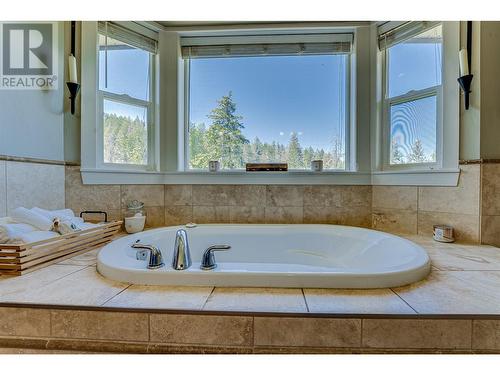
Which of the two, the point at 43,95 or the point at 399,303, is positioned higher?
the point at 43,95

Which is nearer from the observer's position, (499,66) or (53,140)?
(499,66)

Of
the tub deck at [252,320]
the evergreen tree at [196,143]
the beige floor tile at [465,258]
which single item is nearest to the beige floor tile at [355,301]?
the tub deck at [252,320]

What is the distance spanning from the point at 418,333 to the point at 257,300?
0.51 meters

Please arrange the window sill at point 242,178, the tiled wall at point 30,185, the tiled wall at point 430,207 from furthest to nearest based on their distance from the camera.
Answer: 1. the window sill at point 242,178
2. the tiled wall at point 430,207
3. the tiled wall at point 30,185

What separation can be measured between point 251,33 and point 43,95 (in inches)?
67.2

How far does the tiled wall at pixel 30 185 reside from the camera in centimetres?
142

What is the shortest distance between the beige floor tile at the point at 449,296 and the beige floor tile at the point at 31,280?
136cm

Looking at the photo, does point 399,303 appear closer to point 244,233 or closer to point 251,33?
point 244,233

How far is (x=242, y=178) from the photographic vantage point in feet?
6.61

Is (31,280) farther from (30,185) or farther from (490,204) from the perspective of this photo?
(490,204)

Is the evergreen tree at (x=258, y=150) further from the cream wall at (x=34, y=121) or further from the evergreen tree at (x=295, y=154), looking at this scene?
the cream wall at (x=34, y=121)

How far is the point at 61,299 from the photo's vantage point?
32.0 inches

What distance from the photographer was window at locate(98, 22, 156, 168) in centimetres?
192
